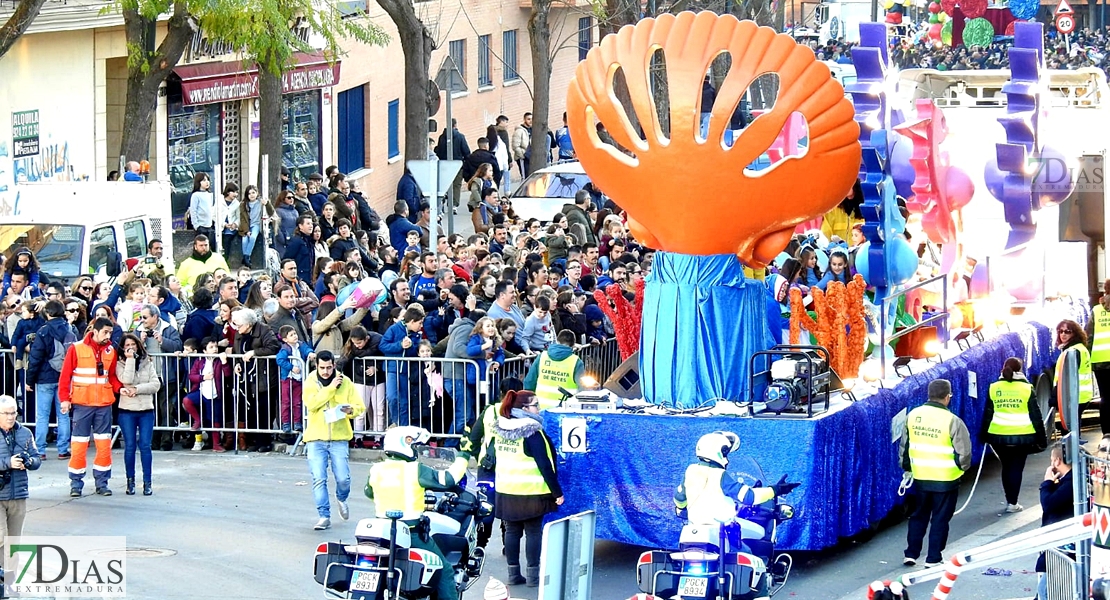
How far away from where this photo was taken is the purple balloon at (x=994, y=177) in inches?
784

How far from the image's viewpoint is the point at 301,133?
3769cm

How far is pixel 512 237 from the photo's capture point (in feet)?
88.1

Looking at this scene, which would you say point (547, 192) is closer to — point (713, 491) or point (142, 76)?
point (142, 76)

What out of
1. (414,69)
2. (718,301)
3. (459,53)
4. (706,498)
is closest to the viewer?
(706,498)

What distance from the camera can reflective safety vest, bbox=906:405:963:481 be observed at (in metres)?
14.8

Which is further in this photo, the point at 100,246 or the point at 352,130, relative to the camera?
the point at 352,130

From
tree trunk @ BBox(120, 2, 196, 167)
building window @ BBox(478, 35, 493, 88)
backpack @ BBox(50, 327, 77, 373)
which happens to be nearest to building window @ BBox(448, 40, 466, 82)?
building window @ BBox(478, 35, 493, 88)

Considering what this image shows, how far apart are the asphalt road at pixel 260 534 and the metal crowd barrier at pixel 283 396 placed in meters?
0.34

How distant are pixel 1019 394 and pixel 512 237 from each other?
37.4 ft

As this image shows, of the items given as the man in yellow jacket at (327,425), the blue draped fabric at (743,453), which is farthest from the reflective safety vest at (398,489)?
the man in yellow jacket at (327,425)

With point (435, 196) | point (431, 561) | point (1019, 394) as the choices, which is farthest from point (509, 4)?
point (431, 561)

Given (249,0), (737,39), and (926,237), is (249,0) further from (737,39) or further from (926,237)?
(737,39)

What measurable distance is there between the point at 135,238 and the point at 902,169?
900 centimetres

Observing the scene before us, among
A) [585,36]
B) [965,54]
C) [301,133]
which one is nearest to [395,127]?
[301,133]
